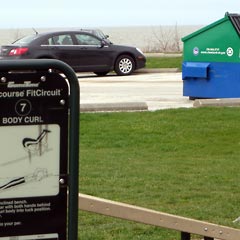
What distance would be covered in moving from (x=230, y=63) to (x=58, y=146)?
13.6 meters

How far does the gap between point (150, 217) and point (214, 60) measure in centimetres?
1272

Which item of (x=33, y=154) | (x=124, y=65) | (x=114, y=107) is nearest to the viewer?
(x=33, y=154)

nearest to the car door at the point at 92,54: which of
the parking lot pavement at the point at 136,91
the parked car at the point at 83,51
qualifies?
the parked car at the point at 83,51

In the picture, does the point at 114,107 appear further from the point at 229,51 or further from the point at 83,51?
the point at 83,51

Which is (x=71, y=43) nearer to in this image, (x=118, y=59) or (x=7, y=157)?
(x=118, y=59)

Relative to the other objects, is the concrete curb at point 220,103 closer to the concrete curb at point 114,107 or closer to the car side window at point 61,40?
the concrete curb at point 114,107

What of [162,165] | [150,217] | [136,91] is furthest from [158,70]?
[150,217]

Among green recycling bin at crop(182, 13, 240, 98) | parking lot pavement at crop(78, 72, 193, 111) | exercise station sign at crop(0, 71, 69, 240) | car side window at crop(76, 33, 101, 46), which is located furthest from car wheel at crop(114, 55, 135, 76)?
exercise station sign at crop(0, 71, 69, 240)

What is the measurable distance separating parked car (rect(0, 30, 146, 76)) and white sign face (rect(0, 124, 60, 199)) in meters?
Result: 21.3

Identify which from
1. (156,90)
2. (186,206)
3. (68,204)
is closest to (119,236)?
(186,206)

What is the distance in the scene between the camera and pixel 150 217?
4711mm

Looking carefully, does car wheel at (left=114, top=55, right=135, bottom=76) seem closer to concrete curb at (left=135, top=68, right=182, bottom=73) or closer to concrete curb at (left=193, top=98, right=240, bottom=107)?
concrete curb at (left=135, top=68, right=182, bottom=73)

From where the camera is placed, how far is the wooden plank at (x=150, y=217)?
450 cm

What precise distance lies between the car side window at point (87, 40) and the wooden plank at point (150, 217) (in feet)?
69.5
